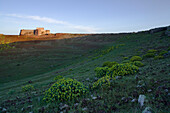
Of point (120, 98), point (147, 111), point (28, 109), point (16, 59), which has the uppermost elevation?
point (147, 111)

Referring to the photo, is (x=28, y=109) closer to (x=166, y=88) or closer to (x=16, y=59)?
(x=166, y=88)

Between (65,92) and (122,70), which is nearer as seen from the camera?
(65,92)

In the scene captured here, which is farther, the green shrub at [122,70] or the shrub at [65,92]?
the green shrub at [122,70]

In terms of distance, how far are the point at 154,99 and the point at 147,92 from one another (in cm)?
62

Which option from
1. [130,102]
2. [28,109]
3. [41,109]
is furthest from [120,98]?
[28,109]

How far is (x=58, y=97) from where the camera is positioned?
16.8 ft

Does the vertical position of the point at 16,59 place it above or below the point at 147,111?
below

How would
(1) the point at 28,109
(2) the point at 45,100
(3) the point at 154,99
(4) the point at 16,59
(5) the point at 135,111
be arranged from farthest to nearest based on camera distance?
(4) the point at 16,59 < (2) the point at 45,100 < (1) the point at 28,109 < (3) the point at 154,99 < (5) the point at 135,111

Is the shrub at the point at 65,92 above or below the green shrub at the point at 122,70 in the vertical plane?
below

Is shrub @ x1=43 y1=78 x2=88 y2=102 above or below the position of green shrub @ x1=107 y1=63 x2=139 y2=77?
below

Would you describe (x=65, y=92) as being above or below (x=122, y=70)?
below

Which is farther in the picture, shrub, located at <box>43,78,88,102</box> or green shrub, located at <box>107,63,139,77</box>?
green shrub, located at <box>107,63,139,77</box>

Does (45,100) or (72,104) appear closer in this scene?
(72,104)

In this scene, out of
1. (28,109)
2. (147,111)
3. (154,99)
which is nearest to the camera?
(147,111)
